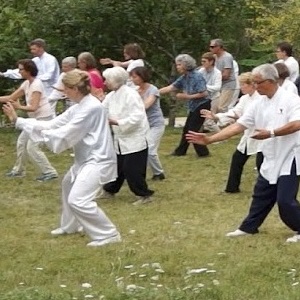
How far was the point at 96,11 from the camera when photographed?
62.7ft

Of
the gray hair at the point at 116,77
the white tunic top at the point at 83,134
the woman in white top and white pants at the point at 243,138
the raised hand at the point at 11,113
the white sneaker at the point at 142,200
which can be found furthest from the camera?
the white sneaker at the point at 142,200

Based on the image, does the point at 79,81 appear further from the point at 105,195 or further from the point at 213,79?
the point at 213,79

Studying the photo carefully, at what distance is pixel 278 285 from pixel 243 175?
595cm

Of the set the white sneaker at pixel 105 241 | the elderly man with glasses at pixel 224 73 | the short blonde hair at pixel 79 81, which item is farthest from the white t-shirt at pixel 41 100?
the elderly man with glasses at pixel 224 73

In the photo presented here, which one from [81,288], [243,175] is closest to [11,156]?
[243,175]

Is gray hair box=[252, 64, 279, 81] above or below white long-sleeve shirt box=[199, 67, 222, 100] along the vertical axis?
above

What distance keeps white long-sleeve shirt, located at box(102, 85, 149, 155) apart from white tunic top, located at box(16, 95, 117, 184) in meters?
1.57

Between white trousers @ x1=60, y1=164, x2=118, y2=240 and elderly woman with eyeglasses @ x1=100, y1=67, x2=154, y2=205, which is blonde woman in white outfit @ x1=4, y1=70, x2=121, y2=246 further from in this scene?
elderly woman with eyeglasses @ x1=100, y1=67, x2=154, y2=205

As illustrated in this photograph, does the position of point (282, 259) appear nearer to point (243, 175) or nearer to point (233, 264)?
point (233, 264)

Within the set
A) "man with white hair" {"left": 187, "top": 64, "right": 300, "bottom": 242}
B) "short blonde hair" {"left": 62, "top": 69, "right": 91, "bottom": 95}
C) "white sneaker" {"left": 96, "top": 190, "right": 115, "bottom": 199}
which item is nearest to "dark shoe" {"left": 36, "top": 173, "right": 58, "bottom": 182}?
"white sneaker" {"left": 96, "top": 190, "right": 115, "bottom": 199}

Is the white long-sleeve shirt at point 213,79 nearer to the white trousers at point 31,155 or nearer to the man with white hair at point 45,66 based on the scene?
the man with white hair at point 45,66

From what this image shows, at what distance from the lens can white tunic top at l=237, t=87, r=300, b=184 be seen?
884cm

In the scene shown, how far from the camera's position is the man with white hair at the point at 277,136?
881cm

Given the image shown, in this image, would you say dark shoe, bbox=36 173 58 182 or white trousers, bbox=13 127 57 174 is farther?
dark shoe, bbox=36 173 58 182
